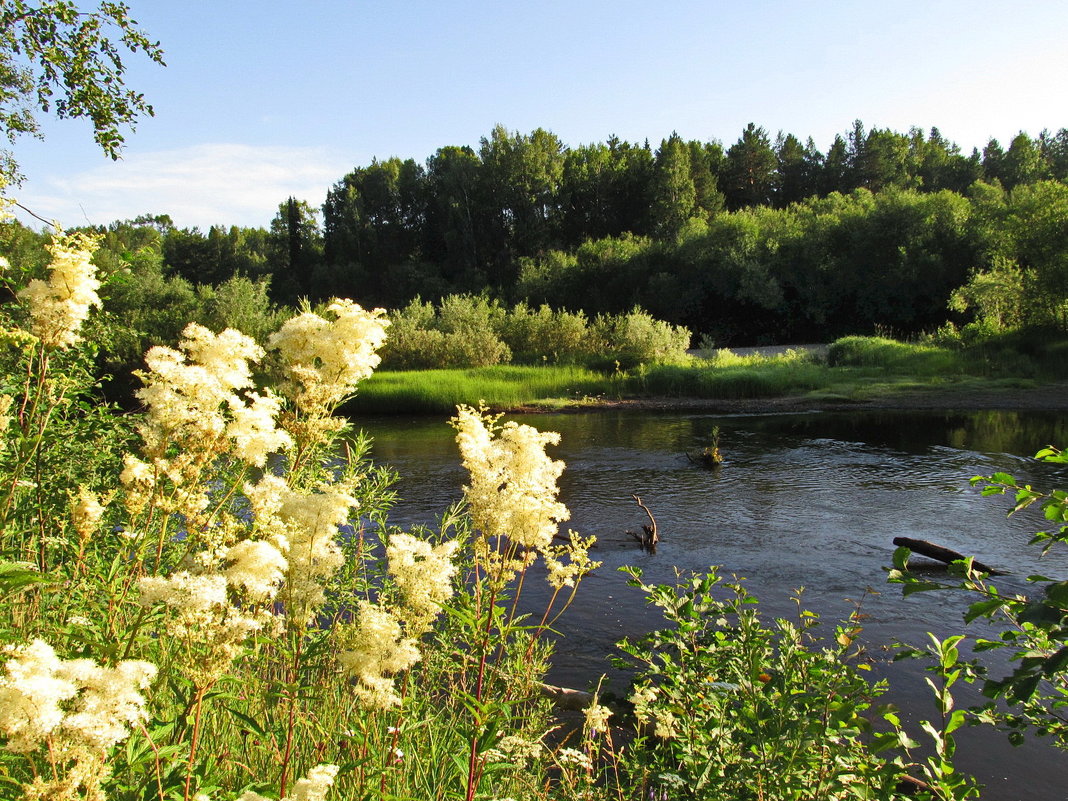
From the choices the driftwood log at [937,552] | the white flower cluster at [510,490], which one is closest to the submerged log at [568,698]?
the white flower cluster at [510,490]

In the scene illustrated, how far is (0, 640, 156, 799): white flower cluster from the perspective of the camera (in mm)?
1200

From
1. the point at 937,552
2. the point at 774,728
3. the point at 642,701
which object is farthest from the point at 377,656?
the point at 937,552

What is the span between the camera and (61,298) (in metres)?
2.34

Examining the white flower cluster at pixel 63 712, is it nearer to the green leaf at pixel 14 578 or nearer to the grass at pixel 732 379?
the green leaf at pixel 14 578

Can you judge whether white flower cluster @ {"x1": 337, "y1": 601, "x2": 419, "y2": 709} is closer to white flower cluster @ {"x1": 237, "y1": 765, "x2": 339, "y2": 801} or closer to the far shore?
white flower cluster @ {"x1": 237, "y1": 765, "x2": 339, "y2": 801}

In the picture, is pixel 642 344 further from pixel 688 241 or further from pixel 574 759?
pixel 574 759

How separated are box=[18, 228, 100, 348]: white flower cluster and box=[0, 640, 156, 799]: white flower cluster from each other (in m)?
1.32

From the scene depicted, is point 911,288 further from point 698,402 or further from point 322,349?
point 322,349

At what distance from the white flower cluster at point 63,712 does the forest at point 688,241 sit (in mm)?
28519

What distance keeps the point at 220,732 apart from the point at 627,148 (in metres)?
68.1

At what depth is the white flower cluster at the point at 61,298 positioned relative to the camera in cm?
228

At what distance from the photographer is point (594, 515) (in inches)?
465

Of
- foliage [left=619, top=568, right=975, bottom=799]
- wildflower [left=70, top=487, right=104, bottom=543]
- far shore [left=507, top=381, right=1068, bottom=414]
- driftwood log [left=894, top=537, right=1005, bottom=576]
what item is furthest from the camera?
far shore [left=507, top=381, right=1068, bottom=414]

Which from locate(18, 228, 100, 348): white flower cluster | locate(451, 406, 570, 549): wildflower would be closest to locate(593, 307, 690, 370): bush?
locate(451, 406, 570, 549): wildflower
